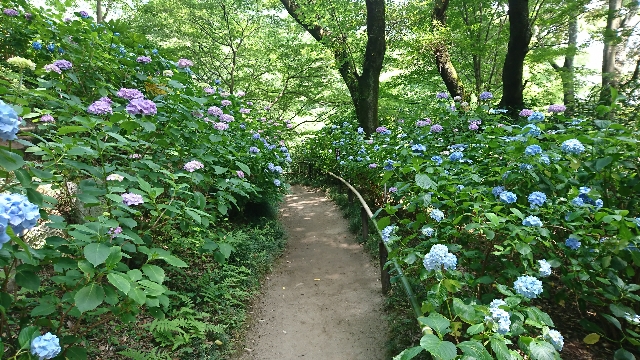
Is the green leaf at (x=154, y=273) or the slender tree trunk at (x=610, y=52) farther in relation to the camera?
the slender tree trunk at (x=610, y=52)

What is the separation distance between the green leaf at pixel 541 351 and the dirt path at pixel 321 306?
6.45 ft

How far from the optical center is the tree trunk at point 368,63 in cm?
779

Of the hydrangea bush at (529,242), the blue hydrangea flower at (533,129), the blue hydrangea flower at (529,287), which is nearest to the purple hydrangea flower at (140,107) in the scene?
the hydrangea bush at (529,242)

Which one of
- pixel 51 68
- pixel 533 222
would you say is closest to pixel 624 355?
pixel 533 222

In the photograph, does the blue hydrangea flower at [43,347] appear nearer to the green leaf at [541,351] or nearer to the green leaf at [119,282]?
the green leaf at [119,282]

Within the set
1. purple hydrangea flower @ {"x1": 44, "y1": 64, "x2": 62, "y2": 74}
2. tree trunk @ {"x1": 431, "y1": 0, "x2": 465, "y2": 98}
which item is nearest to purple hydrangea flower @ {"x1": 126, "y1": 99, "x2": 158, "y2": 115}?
purple hydrangea flower @ {"x1": 44, "y1": 64, "x2": 62, "y2": 74}

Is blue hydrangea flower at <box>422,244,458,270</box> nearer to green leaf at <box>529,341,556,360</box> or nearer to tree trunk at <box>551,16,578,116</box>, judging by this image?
green leaf at <box>529,341,556,360</box>

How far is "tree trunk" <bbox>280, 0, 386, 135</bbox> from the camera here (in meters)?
7.79

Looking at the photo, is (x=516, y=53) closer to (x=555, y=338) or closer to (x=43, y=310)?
(x=555, y=338)

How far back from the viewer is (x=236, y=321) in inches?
137

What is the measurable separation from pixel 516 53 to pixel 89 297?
274 inches

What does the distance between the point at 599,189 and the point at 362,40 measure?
7235 mm

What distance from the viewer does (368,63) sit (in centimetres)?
823

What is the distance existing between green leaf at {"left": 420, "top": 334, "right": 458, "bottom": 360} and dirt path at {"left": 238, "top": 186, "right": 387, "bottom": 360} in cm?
203
